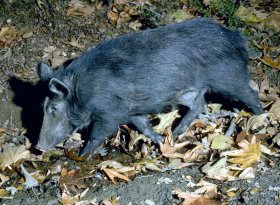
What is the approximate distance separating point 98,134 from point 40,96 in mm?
1558

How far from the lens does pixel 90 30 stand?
661 cm

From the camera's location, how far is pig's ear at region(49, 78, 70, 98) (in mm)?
4355

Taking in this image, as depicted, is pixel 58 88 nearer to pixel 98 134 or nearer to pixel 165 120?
→ pixel 98 134

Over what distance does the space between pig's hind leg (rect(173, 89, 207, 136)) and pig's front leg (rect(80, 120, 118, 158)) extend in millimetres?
813

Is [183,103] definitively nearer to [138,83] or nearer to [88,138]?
[138,83]

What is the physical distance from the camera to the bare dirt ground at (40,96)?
4.16 m

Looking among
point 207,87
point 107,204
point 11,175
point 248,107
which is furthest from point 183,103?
point 11,175

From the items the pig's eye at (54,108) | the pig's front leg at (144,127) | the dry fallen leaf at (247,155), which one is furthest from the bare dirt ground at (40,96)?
the pig's eye at (54,108)

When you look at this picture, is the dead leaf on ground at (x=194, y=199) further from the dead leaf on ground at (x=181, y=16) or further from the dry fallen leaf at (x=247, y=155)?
the dead leaf on ground at (x=181, y=16)

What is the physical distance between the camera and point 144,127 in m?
5.11

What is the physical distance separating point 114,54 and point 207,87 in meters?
1.13

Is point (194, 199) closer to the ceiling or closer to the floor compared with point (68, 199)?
closer to the ceiling

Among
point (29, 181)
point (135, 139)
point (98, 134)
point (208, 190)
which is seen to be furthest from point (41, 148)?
point (208, 190)

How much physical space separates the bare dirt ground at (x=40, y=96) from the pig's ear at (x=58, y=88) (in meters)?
0.88
